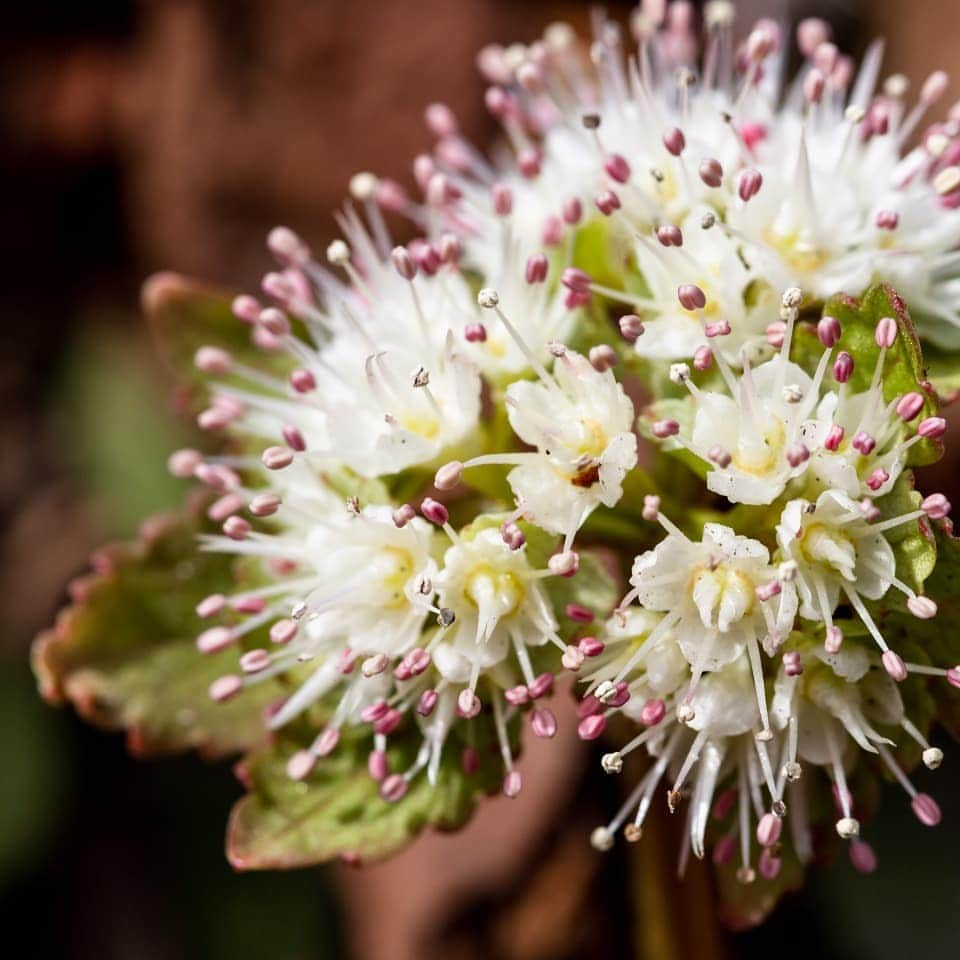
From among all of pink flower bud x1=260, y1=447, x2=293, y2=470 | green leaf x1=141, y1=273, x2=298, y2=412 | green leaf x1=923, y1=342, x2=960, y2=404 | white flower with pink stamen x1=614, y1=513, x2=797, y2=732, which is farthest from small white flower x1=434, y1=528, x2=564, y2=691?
green leaf x1=141, y1=273, x2=298, y2=412

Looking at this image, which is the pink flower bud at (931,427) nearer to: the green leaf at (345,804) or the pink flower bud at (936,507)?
the pink flower bud at (936,507)

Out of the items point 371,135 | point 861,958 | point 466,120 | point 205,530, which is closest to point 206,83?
point 371,135

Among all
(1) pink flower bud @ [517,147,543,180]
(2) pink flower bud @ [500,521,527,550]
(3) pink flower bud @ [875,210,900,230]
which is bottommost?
(2) pink flower bud @ [500,521,527,550]

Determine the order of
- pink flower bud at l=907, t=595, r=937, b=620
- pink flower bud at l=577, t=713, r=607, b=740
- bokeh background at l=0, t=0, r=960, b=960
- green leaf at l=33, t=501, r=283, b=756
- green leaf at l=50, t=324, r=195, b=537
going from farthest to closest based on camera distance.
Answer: green leaf at l=50, t=324, r=195, b=537 < bokeh background at l=0, t=0, r=960, b=960 < green leaf at l=33, t=501, r=283, b=756 < pink flower bud at l=577, t=713, r=607, b=740 < pink flower bud at l=907, t=595, r=937, b=620

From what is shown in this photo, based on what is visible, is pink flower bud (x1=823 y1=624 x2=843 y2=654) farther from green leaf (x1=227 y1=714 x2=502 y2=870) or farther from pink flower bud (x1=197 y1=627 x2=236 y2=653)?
pink flower bud (x1=197 y1=627 x2=236 y2=653)

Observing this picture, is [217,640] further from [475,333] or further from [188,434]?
[188,434]
